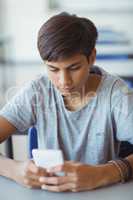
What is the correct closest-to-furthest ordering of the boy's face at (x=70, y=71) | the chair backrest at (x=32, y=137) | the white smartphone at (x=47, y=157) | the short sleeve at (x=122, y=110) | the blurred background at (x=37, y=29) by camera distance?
the white smartphone at (x=47, y=157), the boy's face at (x=70, y=71), the short sleeve at (x=122, y=110), the chair backrest at (x=32, y=137), the blurred background at (x=37, y=29)

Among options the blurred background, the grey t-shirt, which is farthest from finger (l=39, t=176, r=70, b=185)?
the blurred background

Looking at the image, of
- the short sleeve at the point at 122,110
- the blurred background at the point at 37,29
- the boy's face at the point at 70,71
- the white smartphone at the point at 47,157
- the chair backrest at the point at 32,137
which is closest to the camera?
the white smartphone at the point at 47,157

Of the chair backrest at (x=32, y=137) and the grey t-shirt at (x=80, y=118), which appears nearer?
the grey t-shirt at (x=80, y=118)

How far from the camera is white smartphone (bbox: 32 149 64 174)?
93cm

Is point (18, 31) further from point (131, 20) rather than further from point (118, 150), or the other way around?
point (118, 150)

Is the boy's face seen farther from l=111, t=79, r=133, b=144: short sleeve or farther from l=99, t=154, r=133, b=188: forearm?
l=99, t=154, r=133, b=188: forearm

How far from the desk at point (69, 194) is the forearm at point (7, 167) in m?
0.06

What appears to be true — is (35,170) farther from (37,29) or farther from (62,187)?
(37,29)

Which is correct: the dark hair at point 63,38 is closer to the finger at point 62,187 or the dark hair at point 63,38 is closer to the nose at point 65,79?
the nose at point 65,79

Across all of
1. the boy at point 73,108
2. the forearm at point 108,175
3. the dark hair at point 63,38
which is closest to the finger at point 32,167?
the boy at point 73,108

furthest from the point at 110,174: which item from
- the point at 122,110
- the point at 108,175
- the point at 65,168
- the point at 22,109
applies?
the point at 22,109

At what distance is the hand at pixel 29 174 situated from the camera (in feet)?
3.24

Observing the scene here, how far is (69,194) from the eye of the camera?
96 cm

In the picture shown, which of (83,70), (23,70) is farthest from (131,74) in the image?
(83,70)
